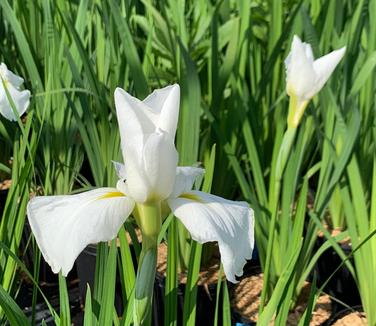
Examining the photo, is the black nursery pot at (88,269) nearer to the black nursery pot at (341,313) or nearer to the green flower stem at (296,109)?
the black nursery pot at (341,313)

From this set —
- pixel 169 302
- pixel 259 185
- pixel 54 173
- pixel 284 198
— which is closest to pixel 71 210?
pixel 169 302

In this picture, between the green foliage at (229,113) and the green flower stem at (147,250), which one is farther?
the green foliage at (229,113)

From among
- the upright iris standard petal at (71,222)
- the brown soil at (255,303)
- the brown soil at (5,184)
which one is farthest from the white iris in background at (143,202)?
the brown soil at (5,184)

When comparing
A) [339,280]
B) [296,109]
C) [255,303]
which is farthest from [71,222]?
[339,280]

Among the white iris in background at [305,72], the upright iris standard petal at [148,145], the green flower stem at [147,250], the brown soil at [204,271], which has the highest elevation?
the white iris in background at [305,72]

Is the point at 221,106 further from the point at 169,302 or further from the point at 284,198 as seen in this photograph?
the point at 169,302

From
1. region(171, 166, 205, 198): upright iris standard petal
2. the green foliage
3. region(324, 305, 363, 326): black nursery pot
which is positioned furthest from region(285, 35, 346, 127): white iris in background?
region(324, 305, 363, 326): black nursery pot
